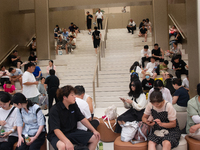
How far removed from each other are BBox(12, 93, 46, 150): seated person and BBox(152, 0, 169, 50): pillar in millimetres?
8763

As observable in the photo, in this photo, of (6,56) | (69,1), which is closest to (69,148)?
(6,56)

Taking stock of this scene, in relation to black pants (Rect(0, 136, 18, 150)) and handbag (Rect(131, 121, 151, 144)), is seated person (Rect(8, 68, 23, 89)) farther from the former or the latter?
handbag (Rect(131, 121, 151, 144))

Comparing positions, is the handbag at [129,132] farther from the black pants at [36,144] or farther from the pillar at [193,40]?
the pillar at [193,40]

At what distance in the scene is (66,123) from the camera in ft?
11.3

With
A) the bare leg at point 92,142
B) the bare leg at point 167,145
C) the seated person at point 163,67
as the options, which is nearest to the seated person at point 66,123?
the bare leg at point 92,142

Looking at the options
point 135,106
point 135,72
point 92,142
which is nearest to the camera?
point 92,142

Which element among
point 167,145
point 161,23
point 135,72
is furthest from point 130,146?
point 161,23

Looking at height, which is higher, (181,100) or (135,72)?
(135,72)

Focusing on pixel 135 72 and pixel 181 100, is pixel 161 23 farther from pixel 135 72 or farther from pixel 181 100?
pixel 181 100

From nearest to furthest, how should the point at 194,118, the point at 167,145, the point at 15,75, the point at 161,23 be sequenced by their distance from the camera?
1. the point at 167,145
2. the point at 194,118
3. the point at 15,75
4. the point at 161,23

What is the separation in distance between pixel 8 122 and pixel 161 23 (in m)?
9.24

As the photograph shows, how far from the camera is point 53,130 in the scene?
11.0 ft

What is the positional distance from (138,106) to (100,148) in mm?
1005

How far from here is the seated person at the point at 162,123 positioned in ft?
11.3
